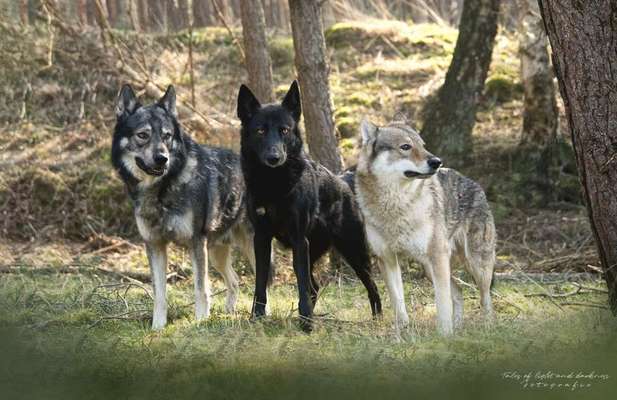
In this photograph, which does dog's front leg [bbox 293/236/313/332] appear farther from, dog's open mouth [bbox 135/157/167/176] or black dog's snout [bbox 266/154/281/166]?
dog's open mouth [bbox 135/157/167/176]

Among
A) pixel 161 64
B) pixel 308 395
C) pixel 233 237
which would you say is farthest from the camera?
pixel 161 64

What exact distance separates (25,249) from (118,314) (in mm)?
4867

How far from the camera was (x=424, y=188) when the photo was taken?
6.56 m

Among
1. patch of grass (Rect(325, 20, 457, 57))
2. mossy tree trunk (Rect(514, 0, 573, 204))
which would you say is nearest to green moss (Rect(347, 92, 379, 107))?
patch of grass (Rect(325, 20, 457, 57))

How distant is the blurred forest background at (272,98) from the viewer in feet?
37.9

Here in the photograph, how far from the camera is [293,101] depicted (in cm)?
707

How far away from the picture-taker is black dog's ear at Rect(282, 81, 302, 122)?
7.03 m

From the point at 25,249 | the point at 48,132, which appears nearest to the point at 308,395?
the point at 25,249

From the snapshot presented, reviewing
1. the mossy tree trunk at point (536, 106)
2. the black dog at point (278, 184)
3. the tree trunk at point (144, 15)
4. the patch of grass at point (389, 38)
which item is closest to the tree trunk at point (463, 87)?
the mossy tree trunk at point (536, 106)

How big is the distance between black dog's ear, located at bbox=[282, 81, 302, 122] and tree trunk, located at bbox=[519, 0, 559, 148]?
697cm

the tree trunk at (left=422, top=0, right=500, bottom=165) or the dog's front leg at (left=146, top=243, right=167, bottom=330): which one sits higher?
the tree trunk at (left=422, top=0, right=500, bottom=165)

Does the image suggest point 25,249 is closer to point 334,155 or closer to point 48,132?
point 48,132

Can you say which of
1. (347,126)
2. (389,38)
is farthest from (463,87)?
(389,38)

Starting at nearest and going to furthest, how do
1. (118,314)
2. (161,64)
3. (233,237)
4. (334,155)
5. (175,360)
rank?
1. (175,360)
2. (118,314)
3. (233,237)
4. (334,155)
5. (161,64)
